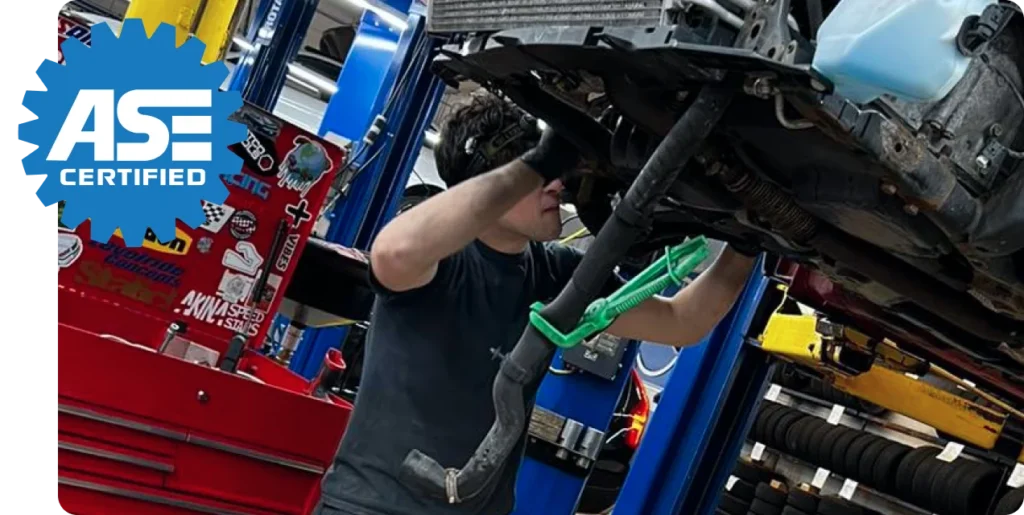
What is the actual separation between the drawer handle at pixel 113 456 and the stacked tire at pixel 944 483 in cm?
334

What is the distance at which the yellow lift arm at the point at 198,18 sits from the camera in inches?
144

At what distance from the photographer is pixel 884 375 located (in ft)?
11.6

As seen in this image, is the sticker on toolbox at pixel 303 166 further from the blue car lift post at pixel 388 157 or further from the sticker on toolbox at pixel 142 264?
the blue car lift post at pixel 388 157

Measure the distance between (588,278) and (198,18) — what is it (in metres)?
3.08

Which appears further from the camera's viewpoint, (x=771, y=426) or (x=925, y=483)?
(x=771, y=426)

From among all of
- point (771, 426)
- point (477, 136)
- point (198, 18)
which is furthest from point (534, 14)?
point (771, 426)

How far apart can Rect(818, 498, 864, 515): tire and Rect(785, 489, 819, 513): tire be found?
7 cm

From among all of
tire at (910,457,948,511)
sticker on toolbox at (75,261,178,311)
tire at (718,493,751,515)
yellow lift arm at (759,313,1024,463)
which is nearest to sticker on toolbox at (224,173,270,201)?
sticker on toolbox at (75,261,178,311)

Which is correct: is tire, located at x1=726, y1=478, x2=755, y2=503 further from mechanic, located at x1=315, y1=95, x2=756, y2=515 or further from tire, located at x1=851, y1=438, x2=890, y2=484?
mechanic, located at x1=315, y1=95, x2=756, y2=515

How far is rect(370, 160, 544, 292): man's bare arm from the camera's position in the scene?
5.23 feet

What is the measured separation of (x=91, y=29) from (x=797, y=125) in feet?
7.53

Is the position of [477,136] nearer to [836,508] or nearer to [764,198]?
[764,198]

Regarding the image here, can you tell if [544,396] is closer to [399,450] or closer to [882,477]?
[399,450]

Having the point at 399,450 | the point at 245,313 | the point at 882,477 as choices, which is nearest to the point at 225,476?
the point at 245,313
